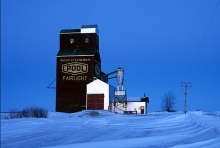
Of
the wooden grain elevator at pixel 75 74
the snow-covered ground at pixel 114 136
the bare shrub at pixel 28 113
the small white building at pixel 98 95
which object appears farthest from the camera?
the wooden grain elevator at pixel 75 74

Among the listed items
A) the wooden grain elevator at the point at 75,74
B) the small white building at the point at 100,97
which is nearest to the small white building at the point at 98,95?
the small white building at the point at 100,97

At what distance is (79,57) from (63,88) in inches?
185

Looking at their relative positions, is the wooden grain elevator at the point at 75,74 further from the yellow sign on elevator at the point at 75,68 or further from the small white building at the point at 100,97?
the small white building at the point at 100,97

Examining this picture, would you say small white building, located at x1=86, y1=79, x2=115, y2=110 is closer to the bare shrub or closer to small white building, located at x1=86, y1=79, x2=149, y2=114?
small white building, located at x1=86, y1=79, x2=149, y2=114

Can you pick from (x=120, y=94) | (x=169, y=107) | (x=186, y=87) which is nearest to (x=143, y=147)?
(x=120, y=94)

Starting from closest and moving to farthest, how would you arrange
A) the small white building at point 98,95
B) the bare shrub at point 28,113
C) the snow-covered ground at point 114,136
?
the snow-covered ground at point 114,136
the bare shrub at point 28,113
the small white building at point 98,95

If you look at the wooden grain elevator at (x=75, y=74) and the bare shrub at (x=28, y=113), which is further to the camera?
the wooden grain elevator at (x=75, y=74)

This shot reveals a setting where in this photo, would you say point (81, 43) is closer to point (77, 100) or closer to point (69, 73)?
point (69, 73)

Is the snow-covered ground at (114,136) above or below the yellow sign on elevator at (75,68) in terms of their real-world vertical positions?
below

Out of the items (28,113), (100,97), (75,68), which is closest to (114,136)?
(28,113)

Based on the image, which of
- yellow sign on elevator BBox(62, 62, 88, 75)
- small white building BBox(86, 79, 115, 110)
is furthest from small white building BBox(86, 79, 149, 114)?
yellow sign on elevator BBox(62, 62, 88, 75)

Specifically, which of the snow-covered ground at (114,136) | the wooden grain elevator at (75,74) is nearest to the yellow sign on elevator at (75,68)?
the wooden grain elevator at (75,74)

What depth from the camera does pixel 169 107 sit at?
78.4 meters

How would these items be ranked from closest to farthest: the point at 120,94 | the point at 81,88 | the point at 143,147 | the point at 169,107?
the point at 143,147
the point at 120,94
the point at 81,88
the point at 169,107
